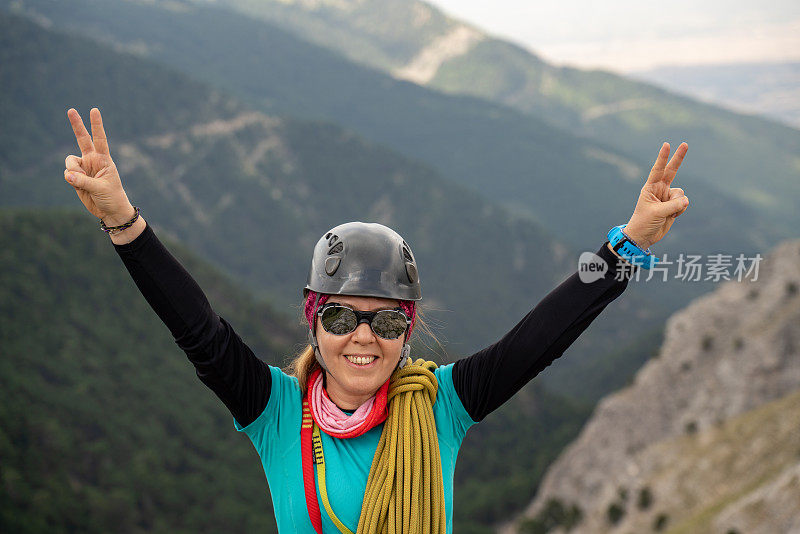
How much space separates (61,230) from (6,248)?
731cm

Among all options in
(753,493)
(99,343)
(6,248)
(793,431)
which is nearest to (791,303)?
(793,431)

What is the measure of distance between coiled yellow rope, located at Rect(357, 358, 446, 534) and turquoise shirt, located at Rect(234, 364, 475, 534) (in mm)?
108

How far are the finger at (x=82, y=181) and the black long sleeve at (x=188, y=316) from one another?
343mm

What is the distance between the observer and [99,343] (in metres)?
79.1

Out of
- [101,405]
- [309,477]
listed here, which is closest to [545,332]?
[309,477]

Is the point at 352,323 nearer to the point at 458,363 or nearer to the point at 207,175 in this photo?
the point at 458,363

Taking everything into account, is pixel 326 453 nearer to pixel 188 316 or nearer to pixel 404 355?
pixel 404 355

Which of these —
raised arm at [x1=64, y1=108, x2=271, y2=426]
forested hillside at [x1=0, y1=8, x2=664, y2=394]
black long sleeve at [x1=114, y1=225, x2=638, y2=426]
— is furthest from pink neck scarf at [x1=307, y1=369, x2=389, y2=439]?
forested hillside at [x1=0, y1=8, x2=664, y2=394]

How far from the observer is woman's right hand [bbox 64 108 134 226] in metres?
3.70

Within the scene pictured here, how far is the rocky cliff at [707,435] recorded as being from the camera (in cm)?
2448

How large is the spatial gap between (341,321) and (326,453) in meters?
0.79

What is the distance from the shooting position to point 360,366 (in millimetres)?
4203

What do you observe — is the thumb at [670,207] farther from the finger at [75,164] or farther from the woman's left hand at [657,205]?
the finger at [75,164]

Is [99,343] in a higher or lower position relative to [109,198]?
higher
